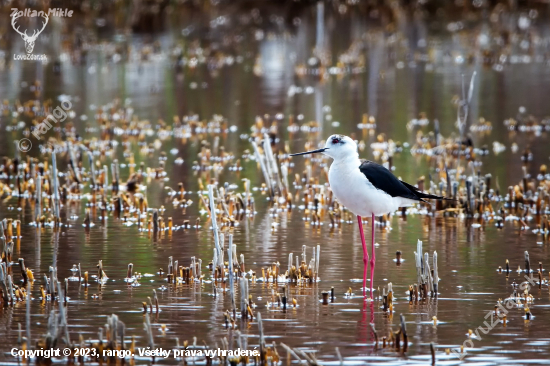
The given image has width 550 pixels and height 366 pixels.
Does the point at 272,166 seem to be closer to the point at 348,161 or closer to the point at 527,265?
the point at 348,161

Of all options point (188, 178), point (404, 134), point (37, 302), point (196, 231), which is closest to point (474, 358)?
point (37, 302)

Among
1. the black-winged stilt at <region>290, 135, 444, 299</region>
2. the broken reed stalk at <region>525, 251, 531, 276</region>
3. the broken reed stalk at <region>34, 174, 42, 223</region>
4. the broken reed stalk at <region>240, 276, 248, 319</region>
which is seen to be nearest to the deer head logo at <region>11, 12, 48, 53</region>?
the broken reed stalk at <region>34, 174, 42, 223</region>

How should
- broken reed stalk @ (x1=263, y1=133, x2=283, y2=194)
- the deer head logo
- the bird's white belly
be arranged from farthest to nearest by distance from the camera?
the deer head logo < broken reed stalk @ (x1=263, y1=133, x2=283, y2=194) < the bird's white belly

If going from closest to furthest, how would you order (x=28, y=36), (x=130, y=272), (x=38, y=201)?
(x=130, y=272) → (x=38, y=201) → (x=28, y=36)

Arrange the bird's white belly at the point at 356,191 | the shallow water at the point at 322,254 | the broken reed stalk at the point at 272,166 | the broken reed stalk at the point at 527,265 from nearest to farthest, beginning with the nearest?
the shallow water at the point at 322,254
the bird's white belly at the point at 356,191
the broken reed stalk at the point at 527,265
the broken reed stalk at the point at 272,166

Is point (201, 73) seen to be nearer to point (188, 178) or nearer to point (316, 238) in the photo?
point (188, 178)

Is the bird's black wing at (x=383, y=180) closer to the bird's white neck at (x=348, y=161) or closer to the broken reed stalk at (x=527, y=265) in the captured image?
the bird's white neck at (x=348, y=161)

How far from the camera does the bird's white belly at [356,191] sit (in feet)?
28.7

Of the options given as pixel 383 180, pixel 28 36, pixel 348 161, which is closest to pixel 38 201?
pixel 348 161

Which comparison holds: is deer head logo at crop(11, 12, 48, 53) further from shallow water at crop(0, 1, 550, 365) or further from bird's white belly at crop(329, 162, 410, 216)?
bird's white belly at crop(329, 162, 410, 216)

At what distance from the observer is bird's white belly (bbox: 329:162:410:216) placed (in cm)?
873

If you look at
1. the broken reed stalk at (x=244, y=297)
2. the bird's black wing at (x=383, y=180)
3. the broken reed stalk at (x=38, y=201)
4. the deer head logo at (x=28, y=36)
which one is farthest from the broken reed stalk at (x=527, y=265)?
the deer head logo at (x=28, y=36)

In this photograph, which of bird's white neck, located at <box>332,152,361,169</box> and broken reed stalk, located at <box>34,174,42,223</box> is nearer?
bird's white neck, located at <box>332,152,361,169</box>

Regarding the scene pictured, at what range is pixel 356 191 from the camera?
8.73m
